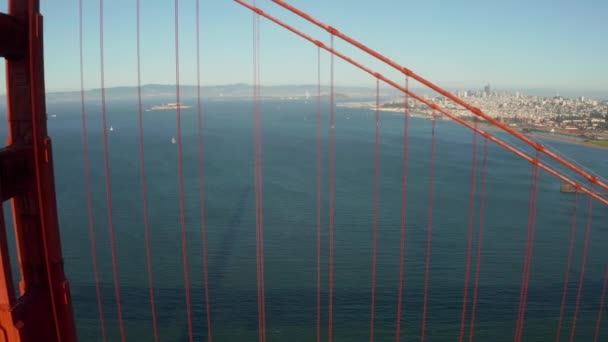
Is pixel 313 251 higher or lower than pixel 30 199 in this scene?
lower

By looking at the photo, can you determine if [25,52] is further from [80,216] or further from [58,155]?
[58,155]

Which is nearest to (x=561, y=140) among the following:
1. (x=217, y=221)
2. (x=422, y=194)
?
(x=422, y=194)

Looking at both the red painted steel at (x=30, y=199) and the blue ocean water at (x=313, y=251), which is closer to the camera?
the red painted steel at (x=30, y=199)

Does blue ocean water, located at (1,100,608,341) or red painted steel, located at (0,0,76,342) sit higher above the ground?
red painted steel, located at (0,0,76,342)

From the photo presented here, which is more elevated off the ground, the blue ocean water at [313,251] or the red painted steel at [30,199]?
the red painted steel at [30,199]

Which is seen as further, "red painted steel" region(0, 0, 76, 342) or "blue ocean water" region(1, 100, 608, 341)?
"blue ocean water" region(1, 100, 608, 341)
